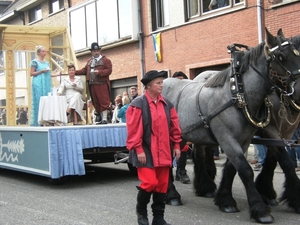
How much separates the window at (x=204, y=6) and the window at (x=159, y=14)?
137 cm

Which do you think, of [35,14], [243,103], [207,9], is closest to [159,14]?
[207,9]

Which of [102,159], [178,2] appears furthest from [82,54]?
[102,159]

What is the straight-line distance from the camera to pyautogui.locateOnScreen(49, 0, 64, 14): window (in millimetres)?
23266

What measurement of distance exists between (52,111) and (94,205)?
2760 mm

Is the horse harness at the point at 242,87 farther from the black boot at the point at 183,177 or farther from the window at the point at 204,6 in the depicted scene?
the window at the point at 204,6

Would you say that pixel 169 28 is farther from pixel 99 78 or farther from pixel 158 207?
pixel 158 207

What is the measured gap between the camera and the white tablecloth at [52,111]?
892cm

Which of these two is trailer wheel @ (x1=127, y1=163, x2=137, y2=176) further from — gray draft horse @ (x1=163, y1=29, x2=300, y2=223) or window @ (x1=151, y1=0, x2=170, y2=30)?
window @ (x1=151, y1=0, x2=170, y2=30)

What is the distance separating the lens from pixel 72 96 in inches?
394

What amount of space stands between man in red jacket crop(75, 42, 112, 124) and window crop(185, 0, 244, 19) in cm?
616

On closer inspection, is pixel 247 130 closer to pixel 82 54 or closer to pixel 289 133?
pixel 289 133

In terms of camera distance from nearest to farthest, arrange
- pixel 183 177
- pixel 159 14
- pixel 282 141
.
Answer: pixel 282 141 → pixel 183 177 → pixel 159 14

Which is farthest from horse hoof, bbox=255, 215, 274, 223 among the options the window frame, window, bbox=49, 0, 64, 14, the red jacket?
window, bbox=49, 0, 64, 14

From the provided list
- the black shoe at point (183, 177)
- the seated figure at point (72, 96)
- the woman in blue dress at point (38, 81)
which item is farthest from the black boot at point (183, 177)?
the woman in blue dress at point (38, 81)
